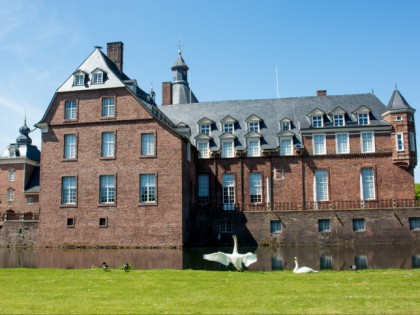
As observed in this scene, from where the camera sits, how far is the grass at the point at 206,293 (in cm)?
934

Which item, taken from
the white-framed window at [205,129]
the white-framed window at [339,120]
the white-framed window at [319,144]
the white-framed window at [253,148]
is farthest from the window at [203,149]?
the white-framed window at [339,120]

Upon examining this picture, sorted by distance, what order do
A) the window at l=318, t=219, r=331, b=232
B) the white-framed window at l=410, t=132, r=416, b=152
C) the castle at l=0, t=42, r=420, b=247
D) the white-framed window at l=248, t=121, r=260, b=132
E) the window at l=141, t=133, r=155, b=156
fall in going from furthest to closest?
1. the white-framed window at l=248, t=121, r=260, b=132
2. the white-framed window at l=410, t=132, r=416, b=152
3. the window at l=318, t=219, r=331, b=232
4. the window at l=141, t=133, r=155, b=156
5. the castle at l=0, t=42, r=420, b=247

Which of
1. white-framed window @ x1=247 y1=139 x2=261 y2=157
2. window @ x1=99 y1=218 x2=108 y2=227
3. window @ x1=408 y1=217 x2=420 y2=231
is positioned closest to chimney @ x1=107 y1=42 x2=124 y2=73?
white-framed window @ x1=247 y1=139 x2=261 y2=157

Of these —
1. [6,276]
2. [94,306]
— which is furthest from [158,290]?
[6,276]

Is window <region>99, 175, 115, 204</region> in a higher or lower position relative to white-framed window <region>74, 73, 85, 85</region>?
lower

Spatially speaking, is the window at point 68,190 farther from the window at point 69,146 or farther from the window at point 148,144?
the window at point 148,144

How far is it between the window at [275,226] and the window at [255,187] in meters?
3.95

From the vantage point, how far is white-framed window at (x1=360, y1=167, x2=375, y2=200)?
3741cm

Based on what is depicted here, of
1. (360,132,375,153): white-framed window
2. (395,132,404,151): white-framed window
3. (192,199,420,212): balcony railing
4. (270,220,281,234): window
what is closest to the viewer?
(270,220,281,234): window

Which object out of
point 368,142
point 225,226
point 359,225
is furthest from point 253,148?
point 359,225

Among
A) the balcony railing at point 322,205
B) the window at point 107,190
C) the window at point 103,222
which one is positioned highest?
the window at point 107,190

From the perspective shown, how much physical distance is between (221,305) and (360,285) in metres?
4.69

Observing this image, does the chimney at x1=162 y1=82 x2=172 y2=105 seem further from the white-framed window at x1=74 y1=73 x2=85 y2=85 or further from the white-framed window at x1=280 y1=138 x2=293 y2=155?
the white-framed window at x1=280 y1=138 x2=293 y2=155

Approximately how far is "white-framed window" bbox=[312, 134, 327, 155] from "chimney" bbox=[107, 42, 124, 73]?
17138mm
